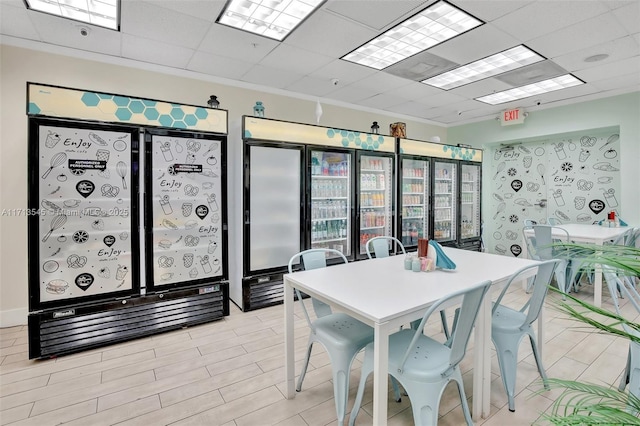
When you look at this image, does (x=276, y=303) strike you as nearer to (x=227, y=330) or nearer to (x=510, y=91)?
(x=227, y=330)

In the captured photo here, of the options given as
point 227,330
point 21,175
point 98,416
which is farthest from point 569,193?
point 21,175

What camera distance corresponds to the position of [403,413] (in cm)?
215

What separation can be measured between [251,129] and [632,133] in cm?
578

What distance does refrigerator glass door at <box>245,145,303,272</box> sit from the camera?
4031 mm

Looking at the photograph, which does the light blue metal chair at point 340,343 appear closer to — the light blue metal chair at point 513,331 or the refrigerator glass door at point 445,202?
the light blue metal chair at point 513,331

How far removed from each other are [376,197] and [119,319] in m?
3.74

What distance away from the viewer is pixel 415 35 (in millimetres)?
3369

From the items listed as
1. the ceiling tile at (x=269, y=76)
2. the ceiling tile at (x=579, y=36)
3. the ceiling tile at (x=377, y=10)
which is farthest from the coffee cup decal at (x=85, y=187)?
the ceiling tile at (x=579, y=36)

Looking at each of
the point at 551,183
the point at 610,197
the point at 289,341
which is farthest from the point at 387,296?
the point at 551,183

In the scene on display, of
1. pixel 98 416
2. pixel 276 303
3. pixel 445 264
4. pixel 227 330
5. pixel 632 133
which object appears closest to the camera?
pixel 98 416

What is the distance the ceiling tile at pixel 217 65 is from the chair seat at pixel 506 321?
377 centimetres

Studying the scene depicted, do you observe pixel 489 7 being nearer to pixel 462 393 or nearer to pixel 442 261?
pixel 442 261

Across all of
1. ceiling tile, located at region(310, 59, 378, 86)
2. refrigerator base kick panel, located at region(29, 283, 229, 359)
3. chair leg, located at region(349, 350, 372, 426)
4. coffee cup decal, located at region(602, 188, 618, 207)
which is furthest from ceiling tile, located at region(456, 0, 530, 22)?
coffee cup decal, located at region(602, 188, 618, 207)

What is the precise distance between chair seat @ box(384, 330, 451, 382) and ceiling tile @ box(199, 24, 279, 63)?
10.3 ft
